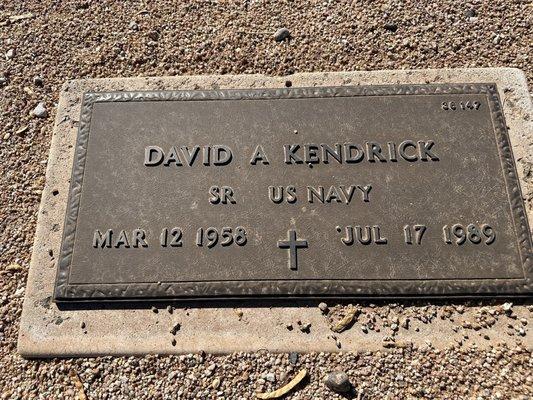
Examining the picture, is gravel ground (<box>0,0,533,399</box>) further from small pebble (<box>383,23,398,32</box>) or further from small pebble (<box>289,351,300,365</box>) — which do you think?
small pebble (<box>289,351,300,365</box>)

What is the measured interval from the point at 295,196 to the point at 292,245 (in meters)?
0.34

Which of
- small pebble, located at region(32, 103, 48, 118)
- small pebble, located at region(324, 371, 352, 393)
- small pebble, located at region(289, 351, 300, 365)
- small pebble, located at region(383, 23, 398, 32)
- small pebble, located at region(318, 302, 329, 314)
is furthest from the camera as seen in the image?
small pebble, located at region(383, 23, 398, 32)

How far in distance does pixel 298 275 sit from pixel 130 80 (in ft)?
6.58

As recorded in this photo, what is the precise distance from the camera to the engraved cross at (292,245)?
8.95ft

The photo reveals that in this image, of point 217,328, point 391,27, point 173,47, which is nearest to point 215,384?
point 217,328

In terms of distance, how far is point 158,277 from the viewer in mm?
2732

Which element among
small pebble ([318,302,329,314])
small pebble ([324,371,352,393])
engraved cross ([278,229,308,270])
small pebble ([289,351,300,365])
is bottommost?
small pebble ([324,371,352,393])

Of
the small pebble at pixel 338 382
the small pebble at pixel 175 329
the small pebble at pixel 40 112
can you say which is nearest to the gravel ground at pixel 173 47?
the small pebble at pixel 40 112

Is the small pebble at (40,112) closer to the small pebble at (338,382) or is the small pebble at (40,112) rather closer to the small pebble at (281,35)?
the small pebble at (281,35)

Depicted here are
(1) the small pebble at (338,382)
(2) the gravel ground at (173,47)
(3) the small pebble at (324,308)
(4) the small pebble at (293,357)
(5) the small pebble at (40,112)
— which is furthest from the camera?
(5) the small pebble at (40,112)

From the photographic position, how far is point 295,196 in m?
2.90

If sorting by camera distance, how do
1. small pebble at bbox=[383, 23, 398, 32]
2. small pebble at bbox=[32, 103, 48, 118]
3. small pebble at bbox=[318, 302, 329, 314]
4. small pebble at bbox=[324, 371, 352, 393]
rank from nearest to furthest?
small pebble at bbox=[324, 371, 352, 393]
small pebble at bbox=[318, 302, 329, 314]
small pebble at bbox=[32, 103, 48, 118]
small pebble at bbox=[383, 23, 398, 32]

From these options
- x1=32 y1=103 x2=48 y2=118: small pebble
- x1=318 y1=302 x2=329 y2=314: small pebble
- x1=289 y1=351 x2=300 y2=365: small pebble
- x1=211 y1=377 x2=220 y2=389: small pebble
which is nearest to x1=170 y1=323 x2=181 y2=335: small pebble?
x1=211 y1=377 x2=220 y2=389: small pebble

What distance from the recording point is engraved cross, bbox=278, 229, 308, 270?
107 inches
